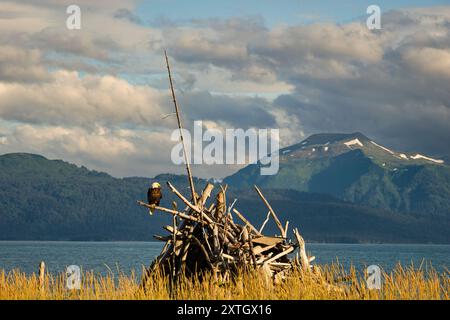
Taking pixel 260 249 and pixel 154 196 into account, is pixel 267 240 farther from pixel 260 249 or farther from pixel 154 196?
pixel 154 196

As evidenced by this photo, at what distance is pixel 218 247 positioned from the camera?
22.5m

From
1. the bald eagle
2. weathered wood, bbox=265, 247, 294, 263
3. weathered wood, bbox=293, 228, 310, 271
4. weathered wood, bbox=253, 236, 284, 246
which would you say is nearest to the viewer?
the bald eagle

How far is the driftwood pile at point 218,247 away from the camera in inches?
883

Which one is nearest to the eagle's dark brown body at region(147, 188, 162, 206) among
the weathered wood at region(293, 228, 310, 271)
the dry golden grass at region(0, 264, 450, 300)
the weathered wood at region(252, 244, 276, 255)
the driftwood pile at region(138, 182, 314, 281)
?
the driftwood pile at region(138, 182, 314, 281)

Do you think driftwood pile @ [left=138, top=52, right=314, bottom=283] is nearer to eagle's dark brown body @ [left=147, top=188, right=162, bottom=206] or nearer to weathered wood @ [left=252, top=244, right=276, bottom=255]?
weathered wood @ [left=252, top=244, right=276, bottom=255]

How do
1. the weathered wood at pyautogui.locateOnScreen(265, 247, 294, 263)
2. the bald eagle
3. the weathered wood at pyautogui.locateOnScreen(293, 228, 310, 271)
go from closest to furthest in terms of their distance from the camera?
the bald eagle → the weathered wood at pyautogui.locateOnScreen(265, 247, 294, 263) → the weathered wood at pyautogui.locateOnScreen(293, 228, 310, 271)

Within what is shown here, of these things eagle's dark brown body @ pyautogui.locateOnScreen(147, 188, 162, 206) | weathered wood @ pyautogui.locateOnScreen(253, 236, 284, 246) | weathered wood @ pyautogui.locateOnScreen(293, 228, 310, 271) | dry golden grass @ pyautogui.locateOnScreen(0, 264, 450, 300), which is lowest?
dry golden grass @ pyautogui.locateOnScreen(0, 264, 450, 300)

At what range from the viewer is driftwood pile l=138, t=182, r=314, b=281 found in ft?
73.6

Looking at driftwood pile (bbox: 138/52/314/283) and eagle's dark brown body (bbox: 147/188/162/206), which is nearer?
driftwood pile (bbox: 138/52/314/283)

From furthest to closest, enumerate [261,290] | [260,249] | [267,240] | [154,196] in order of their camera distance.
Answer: [267,240]
[260,249]
[154,196]
[261,290]

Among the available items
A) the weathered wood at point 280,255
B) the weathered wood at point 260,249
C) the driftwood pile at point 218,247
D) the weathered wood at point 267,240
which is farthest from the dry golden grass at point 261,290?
the weathered wood at point 267,240

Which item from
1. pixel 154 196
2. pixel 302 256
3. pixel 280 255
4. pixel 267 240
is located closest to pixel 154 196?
pixel 154 196

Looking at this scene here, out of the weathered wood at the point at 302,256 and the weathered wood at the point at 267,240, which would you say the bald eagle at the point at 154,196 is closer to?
the weathered wood at the point at 267,240
